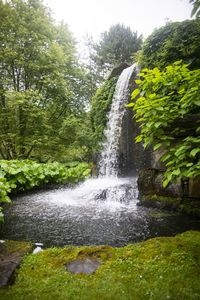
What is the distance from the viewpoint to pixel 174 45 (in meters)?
8.20

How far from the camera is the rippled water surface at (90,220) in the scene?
4.38m

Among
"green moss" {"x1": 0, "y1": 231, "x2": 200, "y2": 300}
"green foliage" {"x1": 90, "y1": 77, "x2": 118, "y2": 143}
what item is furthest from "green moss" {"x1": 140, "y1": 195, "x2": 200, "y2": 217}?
"green foliage" {"x1": 90, "y1": 77, "x2": 118, "y2": 143}

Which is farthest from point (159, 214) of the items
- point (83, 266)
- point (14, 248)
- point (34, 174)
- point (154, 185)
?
point (34, 174)

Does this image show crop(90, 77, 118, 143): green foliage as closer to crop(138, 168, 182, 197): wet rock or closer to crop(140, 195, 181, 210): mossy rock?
crop(138, 168, 182, 197): wet rock

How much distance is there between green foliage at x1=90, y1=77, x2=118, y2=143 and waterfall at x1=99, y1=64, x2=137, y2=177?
29 centimetres

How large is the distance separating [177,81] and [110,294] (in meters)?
2.73

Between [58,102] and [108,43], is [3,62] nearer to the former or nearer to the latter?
[58,102]

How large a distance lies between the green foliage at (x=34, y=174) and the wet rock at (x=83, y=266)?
4.71 metres

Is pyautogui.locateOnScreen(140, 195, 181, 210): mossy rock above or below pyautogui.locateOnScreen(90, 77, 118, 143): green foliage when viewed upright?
below

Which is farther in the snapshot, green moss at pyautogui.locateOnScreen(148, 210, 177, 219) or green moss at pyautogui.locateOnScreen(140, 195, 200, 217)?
green moss at pyautogui.locateOnScreen(140, 195, 200, 217)

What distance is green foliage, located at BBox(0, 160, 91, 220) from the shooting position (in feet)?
25.7

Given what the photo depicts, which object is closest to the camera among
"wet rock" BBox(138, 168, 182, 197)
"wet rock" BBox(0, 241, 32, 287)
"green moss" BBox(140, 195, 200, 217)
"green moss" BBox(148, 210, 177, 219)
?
"wet rock" BBox(0, 241, 32, 287)

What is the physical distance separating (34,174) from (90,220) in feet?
14.3

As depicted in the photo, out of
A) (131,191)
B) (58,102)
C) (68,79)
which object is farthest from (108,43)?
(131,191)
